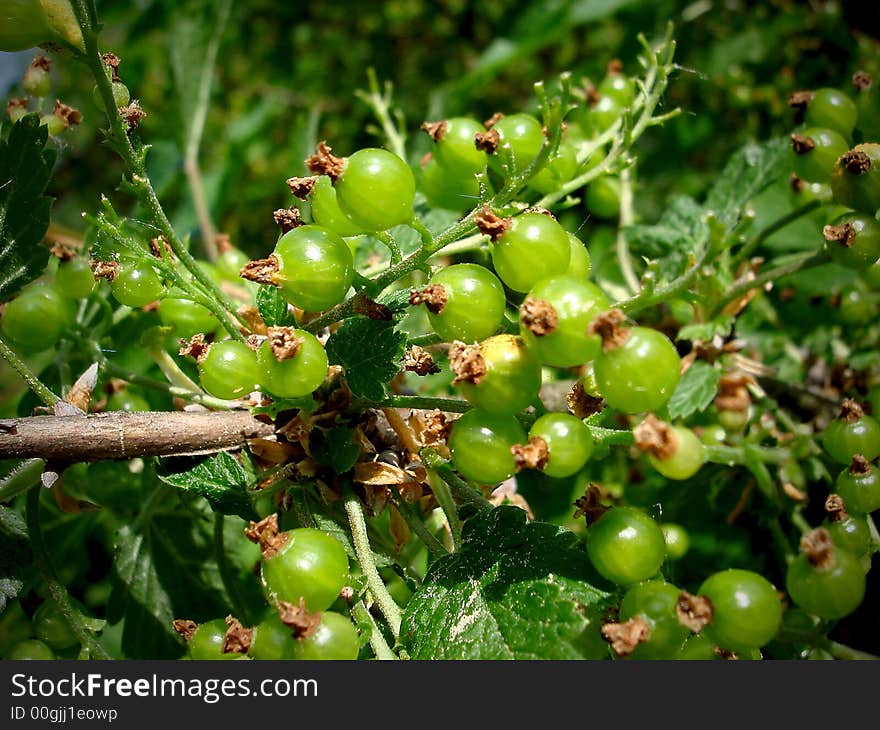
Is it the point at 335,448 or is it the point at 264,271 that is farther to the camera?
the point at 335,448

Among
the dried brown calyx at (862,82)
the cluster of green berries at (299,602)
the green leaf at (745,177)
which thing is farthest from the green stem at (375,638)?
the dried brown calyx at (862,82)

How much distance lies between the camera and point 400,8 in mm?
4109

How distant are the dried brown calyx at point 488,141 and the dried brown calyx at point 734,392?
77cm

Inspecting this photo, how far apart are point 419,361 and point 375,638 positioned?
39 cm

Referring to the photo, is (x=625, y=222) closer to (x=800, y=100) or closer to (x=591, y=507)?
(x=800, y=100)

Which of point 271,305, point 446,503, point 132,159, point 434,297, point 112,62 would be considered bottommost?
point 446,503

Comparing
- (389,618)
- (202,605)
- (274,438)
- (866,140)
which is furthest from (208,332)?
(866,140)

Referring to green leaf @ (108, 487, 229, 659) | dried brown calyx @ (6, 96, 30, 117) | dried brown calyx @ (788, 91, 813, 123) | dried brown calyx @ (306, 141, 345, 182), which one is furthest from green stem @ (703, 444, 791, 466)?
dried brown calyx @ (6, 96, 30, 117)

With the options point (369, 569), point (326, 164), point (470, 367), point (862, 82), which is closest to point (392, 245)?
point (326, 164)

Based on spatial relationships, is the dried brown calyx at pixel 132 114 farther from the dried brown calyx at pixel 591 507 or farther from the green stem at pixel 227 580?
the dried brown calyx at pixel 591 507

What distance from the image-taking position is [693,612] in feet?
2.89

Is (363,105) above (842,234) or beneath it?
beneath

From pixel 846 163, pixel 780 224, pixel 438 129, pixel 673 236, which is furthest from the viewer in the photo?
pixel 673 236

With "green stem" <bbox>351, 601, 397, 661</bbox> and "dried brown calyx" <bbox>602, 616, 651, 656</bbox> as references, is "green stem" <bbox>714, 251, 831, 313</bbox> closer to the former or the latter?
"dried brown calyx" <bbox>602, 616, 651, 656</bbox>
